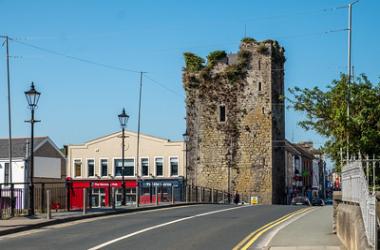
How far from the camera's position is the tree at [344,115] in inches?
859

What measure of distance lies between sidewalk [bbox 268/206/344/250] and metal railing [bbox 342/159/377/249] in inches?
45.8

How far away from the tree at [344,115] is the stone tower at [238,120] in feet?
155

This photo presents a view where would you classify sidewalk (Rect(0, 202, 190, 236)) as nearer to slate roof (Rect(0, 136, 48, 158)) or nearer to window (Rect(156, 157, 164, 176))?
slate roof (Rect(0, 136, 48, 158))

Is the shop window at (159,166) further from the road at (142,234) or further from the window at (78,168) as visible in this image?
the road at (142,234)

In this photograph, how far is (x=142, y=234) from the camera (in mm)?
19281

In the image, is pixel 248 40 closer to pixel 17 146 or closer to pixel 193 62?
pixel 193 62

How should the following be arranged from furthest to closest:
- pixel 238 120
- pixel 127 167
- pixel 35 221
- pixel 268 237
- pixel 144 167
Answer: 1. pixel 127 167
2. pixel 144 167
3. pixel 238 120
4. pixel 35 221
5. pixel 268 237

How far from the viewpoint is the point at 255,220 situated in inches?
981

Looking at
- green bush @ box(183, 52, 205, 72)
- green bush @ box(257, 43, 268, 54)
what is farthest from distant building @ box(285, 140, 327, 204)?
green bush @ box(183, 52, 205, 72)

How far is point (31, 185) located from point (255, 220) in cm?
793

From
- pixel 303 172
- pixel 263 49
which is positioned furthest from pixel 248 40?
pixel 303 172

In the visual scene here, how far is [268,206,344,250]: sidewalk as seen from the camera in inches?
630

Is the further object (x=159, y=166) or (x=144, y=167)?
(x=144, y=167)

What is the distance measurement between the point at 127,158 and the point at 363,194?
2844 inches
